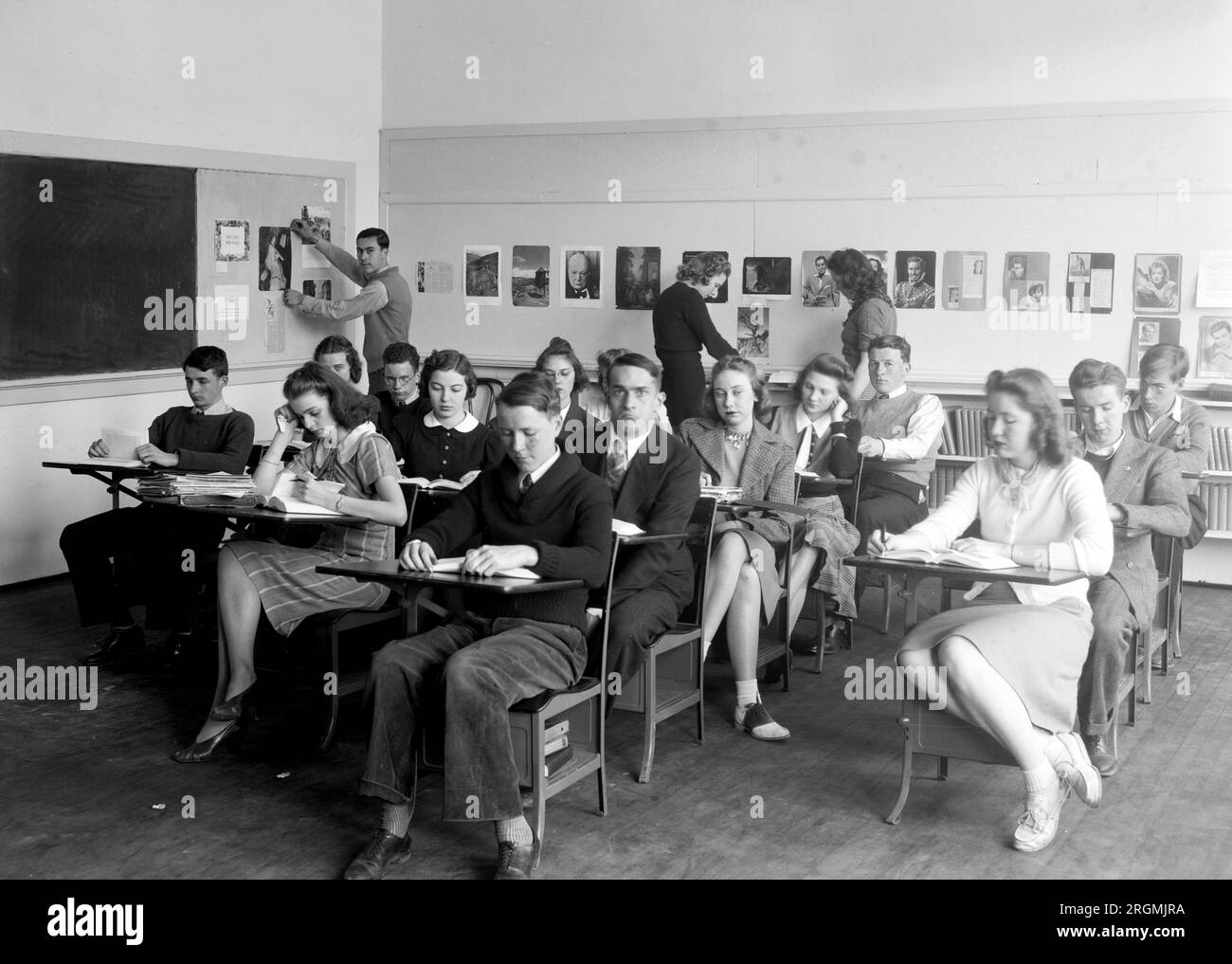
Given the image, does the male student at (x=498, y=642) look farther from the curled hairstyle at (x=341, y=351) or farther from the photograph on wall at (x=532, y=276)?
the photograph on wall at (x=532, y=276)

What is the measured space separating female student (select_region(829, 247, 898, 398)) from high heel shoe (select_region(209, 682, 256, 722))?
4.49m

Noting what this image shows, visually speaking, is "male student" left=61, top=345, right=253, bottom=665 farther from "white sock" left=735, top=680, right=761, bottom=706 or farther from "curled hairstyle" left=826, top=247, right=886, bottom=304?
"curled hairstyle" left=826, top=247, right=886, bottom=304

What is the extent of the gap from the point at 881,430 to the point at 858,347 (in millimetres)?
1452

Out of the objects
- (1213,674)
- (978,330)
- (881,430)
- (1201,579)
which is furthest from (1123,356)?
(1213,674)

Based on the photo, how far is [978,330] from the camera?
8125 millimetres

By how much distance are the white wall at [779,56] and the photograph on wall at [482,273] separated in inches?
35.2

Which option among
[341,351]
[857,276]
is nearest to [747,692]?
[341,351]

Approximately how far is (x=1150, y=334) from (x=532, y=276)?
13.3 ft

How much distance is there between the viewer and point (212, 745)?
179 inches

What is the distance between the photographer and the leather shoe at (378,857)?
3.59 metres

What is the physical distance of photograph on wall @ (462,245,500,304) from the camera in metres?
9.59

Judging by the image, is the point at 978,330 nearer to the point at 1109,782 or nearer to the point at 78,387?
the point at 1109,782

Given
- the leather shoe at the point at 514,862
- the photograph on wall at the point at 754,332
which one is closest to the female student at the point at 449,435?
the leather shoe at the point at 514,862
